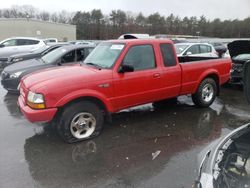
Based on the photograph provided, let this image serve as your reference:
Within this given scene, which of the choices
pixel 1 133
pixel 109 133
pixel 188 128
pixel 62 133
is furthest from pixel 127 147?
pixel 1 133

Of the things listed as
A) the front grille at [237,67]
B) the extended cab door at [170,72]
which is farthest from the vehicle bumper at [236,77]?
the extended cab door at [170,72]

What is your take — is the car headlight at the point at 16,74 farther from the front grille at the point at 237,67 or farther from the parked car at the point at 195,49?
the parked car at the point at 195,49

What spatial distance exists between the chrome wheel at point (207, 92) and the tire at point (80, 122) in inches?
125

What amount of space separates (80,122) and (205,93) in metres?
3.73

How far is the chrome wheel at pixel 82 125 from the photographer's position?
189 inches

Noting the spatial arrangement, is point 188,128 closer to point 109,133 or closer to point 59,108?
point 109,133

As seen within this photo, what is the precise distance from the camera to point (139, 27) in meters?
80.9

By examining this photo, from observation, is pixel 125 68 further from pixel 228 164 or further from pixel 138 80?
pixel 228 164

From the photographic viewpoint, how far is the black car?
7.91 metres

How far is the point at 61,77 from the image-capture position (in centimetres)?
476

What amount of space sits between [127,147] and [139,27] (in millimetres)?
79287

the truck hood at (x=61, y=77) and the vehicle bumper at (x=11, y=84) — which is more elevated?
the truck hood at (x=61, y=77)

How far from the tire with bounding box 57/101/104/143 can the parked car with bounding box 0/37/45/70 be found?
40.1 feet

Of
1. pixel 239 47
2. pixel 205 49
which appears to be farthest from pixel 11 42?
pixel 239 47
